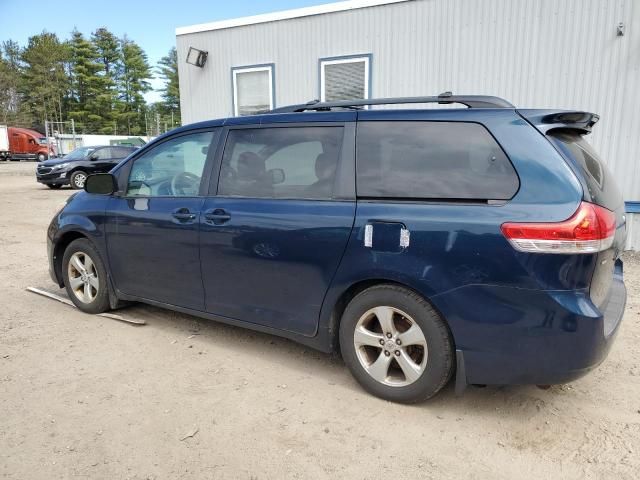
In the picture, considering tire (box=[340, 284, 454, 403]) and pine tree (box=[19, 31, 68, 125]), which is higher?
pine tree (box=[19, 31, 68, 125])

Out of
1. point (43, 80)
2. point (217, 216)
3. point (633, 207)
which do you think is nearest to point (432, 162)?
point (217, 216)

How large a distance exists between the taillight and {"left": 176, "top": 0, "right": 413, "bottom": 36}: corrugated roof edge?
6.53m

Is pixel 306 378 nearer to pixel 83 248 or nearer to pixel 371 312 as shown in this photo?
pixel 371 312

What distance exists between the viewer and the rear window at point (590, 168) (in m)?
2.48

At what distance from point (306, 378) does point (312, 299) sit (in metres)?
0.59

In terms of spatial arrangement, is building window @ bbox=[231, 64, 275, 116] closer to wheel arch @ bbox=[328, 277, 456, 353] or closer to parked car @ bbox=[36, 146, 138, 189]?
wheel arch @ bbox=[328, 277, 456, 353]

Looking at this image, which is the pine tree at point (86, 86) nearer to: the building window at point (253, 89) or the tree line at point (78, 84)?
the tree line at point (78, 84)

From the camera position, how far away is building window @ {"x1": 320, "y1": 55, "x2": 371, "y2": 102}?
8281mm

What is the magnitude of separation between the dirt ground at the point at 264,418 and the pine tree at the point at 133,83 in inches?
2708

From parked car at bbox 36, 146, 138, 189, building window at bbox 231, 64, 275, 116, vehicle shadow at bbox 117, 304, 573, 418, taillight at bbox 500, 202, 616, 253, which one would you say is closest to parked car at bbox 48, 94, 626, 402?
taillight at bbox 500, 202, 616, 253

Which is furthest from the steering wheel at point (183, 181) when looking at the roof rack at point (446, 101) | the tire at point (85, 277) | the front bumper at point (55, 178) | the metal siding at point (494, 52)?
the front bumper at point (55, 178)

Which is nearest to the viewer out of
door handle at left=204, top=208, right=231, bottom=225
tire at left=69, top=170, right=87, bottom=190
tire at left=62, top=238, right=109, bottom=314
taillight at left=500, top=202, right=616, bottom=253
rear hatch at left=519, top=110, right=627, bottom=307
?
taillight at left=500, top=202, right=616, bottom=253

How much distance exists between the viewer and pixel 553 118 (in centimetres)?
256

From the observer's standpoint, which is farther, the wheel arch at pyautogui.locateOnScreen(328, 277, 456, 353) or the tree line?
the tree line
